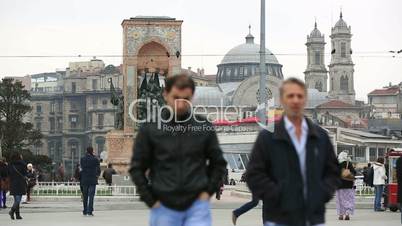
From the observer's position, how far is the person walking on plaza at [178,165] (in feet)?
23.7

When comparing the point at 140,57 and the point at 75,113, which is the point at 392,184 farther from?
the point at 75,113

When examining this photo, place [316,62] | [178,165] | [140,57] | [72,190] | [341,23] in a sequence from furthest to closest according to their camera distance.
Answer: [316,62]
[341,23]
[140,57]
[72,190]
[178,165]

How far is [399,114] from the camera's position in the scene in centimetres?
17388

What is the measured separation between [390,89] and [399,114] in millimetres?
12727

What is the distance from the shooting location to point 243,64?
158625mm

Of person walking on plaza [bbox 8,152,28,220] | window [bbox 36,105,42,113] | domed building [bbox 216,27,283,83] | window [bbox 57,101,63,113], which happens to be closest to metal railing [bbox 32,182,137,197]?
person walking on plaza [bbox 8,152,28,220]

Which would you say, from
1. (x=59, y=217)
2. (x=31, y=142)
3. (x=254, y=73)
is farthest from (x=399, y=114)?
(x=59, y=217)

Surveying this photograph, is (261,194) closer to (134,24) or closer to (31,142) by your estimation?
(134,24)

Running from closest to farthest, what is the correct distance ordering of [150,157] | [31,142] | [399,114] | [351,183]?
1. [150,157]
2. [351,183]
3. [31,142]
4. [399,114]

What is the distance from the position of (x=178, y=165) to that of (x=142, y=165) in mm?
278

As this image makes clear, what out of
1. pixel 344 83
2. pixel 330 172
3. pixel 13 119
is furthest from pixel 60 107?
pixel 330 172

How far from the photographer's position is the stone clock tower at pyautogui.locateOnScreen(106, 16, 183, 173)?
126ft

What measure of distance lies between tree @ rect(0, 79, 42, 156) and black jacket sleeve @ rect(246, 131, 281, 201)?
187 ft

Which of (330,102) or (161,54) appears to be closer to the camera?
(161,54)
